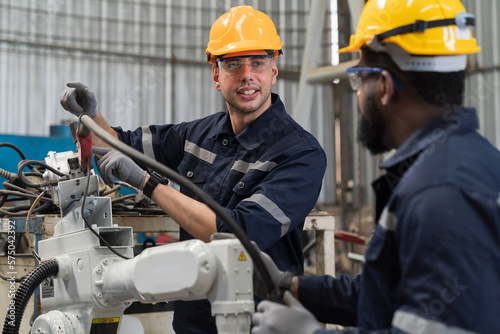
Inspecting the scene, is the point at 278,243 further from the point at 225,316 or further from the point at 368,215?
the point at 368,215

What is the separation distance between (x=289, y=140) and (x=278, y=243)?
1.10 feet

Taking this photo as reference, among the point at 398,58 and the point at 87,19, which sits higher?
the point at 87,19

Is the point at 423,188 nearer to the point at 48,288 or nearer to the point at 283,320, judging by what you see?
the point at 283,320

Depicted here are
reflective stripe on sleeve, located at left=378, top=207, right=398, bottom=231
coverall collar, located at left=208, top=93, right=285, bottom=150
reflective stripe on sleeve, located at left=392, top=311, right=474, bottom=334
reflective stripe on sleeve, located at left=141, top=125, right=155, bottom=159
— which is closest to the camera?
reflective stripe on sleeve, located at left=392, top=311, right=474, bottom=334

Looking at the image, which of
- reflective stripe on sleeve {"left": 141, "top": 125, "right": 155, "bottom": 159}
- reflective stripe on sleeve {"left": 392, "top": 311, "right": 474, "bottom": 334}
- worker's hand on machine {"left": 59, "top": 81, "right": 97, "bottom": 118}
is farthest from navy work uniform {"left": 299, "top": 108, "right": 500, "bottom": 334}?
reflective stripe on sleeve {"left": 141, "top": 125, "right": 155, "bottom": 159}

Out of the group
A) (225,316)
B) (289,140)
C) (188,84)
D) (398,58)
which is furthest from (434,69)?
(188,84)

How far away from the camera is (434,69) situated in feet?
3.59

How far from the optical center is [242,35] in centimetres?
199

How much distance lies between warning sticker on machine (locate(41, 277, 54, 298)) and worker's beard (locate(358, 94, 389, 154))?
0.98 m

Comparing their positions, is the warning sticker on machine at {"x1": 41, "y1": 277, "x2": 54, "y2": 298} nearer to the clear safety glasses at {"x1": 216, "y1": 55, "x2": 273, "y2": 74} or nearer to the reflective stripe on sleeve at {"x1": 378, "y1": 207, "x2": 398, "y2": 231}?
the clear safety glasses at {"x1": 216, "y1": 55, "x2": 273, "y2": 74}

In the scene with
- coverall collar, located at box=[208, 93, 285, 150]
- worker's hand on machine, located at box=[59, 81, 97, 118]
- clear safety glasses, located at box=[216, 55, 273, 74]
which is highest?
clear safety glasses, located at box=[216, 55, 273, 74]

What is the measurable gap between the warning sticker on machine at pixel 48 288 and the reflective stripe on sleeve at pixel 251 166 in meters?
0.65

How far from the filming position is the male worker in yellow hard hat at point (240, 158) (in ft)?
5.63

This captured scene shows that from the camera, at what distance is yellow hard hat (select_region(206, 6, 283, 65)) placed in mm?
1966
